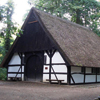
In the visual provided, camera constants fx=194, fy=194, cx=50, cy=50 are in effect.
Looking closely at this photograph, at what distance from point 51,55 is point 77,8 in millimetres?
12883

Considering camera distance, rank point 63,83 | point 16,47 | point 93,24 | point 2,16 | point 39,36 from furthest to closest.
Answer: point 93,24, point 16,47, point 39,36, point 63,83, point 2,16

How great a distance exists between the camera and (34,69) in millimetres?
18141

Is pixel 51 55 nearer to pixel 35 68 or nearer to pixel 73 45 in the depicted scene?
pixel 73 45

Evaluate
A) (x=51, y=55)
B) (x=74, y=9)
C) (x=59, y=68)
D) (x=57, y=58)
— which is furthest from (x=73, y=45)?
(x=74, y=9)

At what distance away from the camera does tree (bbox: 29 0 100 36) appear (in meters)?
27.6

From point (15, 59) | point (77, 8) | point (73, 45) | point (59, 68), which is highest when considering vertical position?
point (77, 8)

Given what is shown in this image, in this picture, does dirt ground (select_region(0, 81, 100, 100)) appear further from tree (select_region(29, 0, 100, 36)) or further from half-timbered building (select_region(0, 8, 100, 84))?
tree (select_region(29, 0, 100, 36))

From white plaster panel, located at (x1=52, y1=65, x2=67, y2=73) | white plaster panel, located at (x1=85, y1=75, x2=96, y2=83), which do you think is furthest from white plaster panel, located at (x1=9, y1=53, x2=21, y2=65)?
white plaster panel, located at (x1=85, y1=75, x2=96, y2=83)

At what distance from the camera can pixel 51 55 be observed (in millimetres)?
16719

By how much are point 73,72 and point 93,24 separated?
1536cm

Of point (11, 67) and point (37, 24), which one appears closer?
point (37, 24)

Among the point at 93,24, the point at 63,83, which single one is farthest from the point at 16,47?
the point at 93,24

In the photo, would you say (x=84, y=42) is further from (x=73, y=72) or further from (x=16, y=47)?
(x=16, y=47)

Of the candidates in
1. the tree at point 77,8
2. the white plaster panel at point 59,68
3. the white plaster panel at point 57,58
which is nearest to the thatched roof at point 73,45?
the white plaster panel at point 57,58
